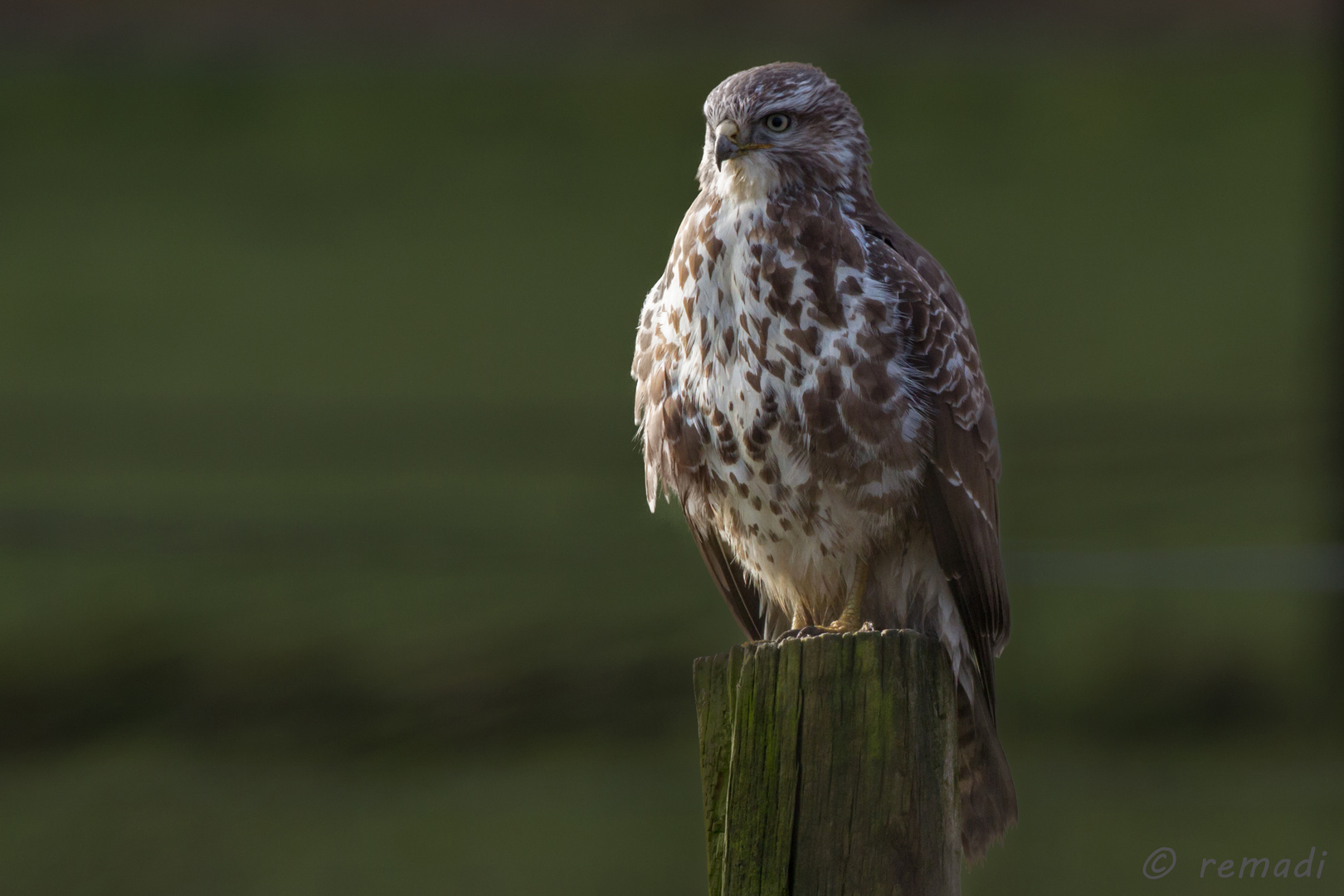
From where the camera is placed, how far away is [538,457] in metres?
5.83

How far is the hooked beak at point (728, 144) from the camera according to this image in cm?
271

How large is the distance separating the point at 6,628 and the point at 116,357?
46.0 inches

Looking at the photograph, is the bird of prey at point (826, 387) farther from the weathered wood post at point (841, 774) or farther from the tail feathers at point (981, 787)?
the weathered wood post at point (841, 774)

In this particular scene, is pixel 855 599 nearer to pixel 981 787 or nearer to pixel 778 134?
pixel 981 787

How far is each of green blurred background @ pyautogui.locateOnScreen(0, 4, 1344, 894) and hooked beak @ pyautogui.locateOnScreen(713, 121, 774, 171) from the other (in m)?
3.08

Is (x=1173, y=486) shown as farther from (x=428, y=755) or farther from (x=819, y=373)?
(x=819, y=373)

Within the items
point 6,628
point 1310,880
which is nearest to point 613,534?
point 6,628

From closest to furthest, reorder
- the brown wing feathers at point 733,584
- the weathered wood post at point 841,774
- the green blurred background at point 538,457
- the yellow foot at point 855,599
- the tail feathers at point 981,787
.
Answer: the weathered wood post at point 841,774 → the tail feathers at point 981,787 → the yellow foot at point 855,599 → the brown wing feathers at point 733,584 → the green blurred background at point 538,457

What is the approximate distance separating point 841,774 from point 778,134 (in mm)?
1302

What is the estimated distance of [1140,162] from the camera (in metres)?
5.91

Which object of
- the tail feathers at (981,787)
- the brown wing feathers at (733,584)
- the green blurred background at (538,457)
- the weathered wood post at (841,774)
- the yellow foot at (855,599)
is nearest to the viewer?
the weathered wood post at (841,774)

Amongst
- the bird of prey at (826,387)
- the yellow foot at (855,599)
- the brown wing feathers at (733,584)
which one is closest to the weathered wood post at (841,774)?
the bird of prey at (826,387)

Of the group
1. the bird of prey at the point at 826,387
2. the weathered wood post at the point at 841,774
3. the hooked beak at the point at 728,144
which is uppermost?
the hooked beak at the point at 728,144

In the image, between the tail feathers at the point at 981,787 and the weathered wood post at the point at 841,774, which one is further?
the tail feathers at the point at 981,787
